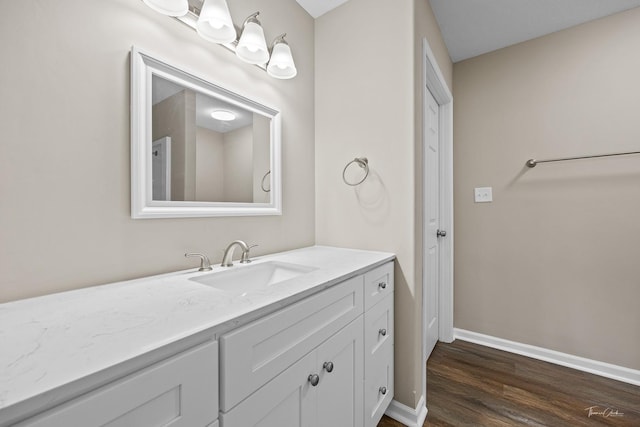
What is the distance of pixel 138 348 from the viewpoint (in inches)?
17.8

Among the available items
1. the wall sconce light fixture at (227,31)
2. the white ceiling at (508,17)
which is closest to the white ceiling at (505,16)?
the white ceiling at (508,17)

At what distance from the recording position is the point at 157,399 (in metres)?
0.47

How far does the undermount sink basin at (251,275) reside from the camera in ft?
3.39

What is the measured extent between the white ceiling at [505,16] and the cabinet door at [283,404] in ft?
6.49

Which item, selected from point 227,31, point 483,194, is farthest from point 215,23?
point 483,194

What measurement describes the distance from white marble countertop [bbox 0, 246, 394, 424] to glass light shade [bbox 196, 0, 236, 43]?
3.22 ft

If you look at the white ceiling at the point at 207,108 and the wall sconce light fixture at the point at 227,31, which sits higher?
the wall sconce light fixture at the point at 227,31

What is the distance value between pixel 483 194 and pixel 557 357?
1278mm

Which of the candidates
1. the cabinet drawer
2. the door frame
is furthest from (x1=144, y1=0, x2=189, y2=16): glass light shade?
the door frame

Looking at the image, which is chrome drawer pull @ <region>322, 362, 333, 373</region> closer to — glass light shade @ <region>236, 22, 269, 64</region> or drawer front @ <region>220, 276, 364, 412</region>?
drawer front @ <region>220, 276, 364, 412</region>

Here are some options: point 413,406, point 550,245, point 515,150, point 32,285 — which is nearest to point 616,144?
point 515,150

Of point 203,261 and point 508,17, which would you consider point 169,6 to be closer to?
point 203,261

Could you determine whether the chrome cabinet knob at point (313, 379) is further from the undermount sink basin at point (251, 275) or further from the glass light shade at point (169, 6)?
the glass light shade at point (169, 6)

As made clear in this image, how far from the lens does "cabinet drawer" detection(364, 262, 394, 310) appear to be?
1.14m
